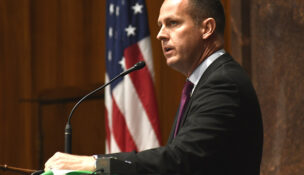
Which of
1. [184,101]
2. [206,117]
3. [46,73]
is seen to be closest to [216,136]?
[206,117]

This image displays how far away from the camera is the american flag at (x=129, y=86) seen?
4121 mm

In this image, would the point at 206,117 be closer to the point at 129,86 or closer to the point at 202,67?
the point at 202,67

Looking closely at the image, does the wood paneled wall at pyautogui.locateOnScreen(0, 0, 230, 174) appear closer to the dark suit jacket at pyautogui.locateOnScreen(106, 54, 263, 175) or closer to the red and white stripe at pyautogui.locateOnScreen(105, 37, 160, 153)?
the red and white stripe at pyautogui.locateOnScreen(105, 37, 160, 153)

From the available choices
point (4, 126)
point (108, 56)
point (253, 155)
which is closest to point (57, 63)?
point (4, 126)

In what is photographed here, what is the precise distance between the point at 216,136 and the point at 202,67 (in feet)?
1.68

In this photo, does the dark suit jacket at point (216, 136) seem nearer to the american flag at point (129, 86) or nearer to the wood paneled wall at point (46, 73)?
the american flag at point (129, 86)

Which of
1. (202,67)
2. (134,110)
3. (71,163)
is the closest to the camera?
(71,163)

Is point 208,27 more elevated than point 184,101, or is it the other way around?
point 208,27

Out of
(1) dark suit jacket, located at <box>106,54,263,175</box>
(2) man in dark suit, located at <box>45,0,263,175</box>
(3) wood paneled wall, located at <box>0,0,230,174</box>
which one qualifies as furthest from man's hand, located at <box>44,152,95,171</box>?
(3) wood paneled wall, located at <box>0,0,230,174</box>

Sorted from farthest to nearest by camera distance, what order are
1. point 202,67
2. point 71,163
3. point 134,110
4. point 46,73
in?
point 46,73, point 134,110, point 202,67, point 71,163

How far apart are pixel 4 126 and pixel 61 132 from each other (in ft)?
1.83

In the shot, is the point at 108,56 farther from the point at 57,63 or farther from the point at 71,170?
the point at 71,170

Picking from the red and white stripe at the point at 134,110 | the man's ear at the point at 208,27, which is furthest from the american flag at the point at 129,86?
the man's ear at the point at 208,27

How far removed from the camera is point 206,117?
2033 millimetres
